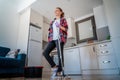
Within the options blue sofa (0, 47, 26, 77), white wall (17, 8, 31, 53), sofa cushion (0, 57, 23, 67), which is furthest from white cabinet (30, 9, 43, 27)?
sofa cushion (0, 57, 23, 67)

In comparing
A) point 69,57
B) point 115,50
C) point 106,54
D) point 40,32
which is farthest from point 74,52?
point 40,32

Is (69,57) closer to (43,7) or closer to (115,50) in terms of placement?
(115,50)

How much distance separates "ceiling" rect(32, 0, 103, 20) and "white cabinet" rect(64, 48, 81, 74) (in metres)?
1.49

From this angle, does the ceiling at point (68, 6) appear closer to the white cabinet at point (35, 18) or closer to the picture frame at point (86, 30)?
the white cabinet at point (35, 18)

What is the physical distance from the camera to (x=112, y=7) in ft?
8.33

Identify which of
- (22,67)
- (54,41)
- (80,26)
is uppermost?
(80,26)

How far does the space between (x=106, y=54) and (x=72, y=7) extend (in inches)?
77.0

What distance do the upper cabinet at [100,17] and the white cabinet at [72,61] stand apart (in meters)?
1.14

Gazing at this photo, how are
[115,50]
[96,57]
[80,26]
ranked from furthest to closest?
[80,26], [96,57], [115,50]

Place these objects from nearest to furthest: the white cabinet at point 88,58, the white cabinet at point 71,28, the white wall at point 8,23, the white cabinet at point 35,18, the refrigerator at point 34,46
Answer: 1. the white cabinet at point 88,58
2. the refrigerator at point 34,46
3. the white wall at point 8,23
4. the white cabinet at point 35,18
5. the white cabinet at point 71,28

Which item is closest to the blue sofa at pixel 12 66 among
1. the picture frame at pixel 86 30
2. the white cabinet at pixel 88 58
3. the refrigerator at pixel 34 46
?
the refrigerator at pixel 34 46

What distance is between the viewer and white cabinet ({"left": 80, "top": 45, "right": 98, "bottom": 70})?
108 inches

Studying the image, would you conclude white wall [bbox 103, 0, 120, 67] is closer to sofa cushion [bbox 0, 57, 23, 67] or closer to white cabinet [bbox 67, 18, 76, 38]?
white cabinet [bbox 67, 18, 76, 38]

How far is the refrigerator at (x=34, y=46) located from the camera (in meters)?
3.16
